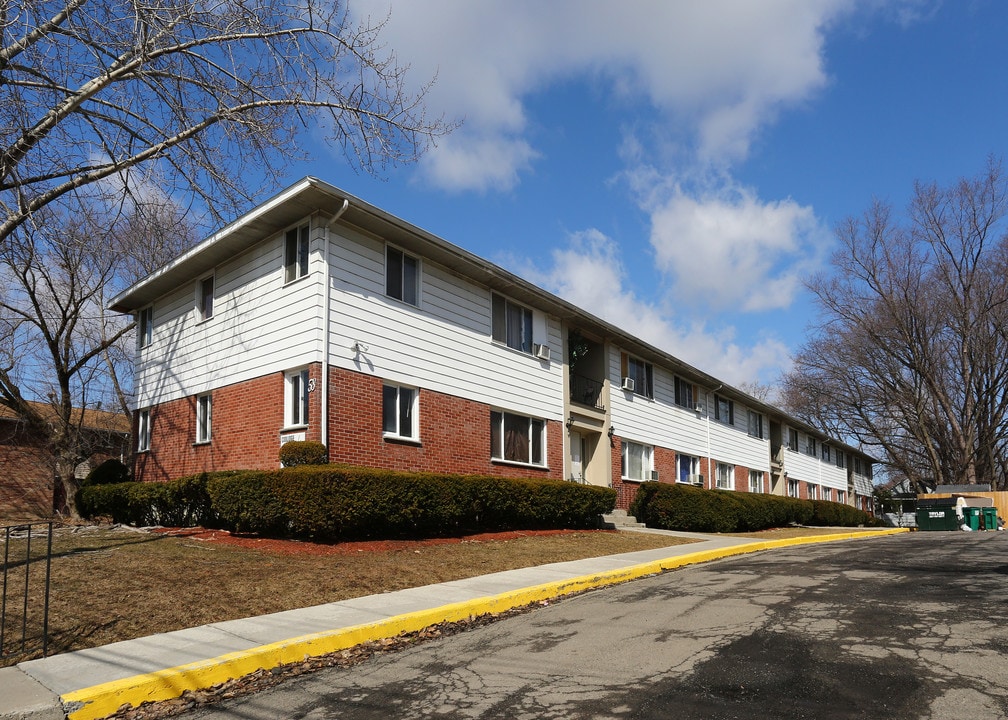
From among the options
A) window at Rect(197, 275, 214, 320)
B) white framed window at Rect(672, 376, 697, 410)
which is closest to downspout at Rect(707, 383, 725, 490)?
white framed window at Rect(672, 376, 697, 410)

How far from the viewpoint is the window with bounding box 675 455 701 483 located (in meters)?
29.9

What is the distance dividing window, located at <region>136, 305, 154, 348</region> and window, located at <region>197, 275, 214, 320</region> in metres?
3.16

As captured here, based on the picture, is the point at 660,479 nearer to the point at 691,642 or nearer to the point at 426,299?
the point at 426,299

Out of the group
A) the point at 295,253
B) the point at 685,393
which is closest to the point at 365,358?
the point at 295,253

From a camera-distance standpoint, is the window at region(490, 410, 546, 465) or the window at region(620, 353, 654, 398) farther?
the window at region(620, 353, 654, 398)

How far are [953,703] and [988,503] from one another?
3236 centimetres

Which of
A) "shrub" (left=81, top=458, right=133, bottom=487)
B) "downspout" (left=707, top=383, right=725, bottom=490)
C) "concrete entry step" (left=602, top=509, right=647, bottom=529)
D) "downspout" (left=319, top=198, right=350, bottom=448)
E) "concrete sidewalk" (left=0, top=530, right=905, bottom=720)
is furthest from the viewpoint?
"downspout" (left=707, top=383, right=725, bottom=490)

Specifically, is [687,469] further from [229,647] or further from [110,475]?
[229,647]

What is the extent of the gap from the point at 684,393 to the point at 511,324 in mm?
12435

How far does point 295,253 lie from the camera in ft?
54.2

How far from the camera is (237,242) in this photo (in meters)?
17.6

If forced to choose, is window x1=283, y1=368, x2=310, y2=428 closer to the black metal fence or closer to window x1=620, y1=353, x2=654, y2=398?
the black metal fence

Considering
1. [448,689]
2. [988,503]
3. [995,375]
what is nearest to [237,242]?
[448,689]

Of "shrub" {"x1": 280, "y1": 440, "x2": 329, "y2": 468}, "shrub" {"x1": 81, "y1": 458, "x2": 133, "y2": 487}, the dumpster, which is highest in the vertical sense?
"shrub" {"x1": 280, "y1": 440, "x2": 329, "y2": 468}
